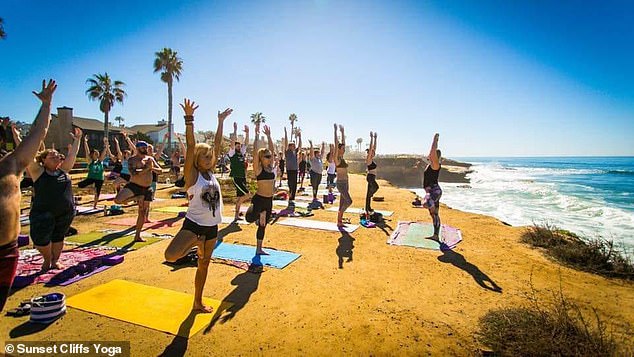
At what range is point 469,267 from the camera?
6.30m

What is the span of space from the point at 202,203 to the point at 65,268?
3.61m

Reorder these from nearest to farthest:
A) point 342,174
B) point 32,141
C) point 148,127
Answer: point 32,141
point 342,174
point 148,127

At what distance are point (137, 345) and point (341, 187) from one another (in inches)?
255

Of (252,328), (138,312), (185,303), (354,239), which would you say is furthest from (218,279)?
(354,239)

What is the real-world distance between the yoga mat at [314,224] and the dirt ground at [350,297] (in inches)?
48.8

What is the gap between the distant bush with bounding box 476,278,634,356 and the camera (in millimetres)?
3191

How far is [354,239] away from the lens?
831cm

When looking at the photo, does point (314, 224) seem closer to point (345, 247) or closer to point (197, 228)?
point (345, 247)

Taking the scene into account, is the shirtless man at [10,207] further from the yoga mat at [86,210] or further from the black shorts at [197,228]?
the yoga mat at [86,210]

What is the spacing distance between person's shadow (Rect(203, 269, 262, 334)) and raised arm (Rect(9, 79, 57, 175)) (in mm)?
2560

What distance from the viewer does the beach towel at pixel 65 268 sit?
4.94 meters

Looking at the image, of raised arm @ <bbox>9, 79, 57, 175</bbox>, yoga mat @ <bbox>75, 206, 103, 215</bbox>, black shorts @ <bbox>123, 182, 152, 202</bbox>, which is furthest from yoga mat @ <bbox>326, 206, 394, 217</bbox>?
raised arm @ <bbox>9, 79, 57, 175</bbox>

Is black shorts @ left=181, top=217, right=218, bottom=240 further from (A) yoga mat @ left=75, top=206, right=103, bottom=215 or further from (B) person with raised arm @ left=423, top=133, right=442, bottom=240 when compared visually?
(A) yoga mat @ left=75, top=206, right=103, bottom=215

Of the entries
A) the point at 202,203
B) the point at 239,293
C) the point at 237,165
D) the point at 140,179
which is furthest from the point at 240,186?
the point at 202,203
